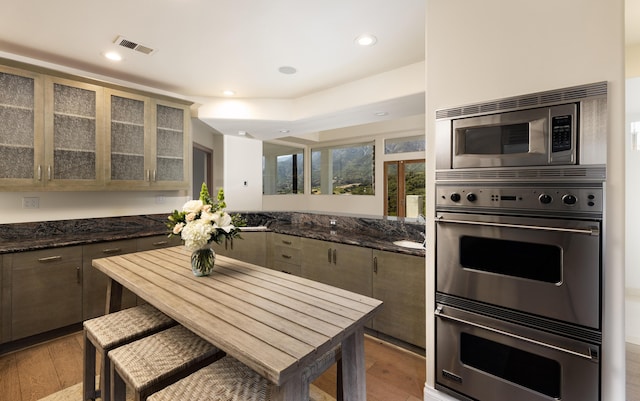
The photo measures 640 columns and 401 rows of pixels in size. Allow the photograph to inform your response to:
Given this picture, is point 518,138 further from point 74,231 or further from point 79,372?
point 74,231

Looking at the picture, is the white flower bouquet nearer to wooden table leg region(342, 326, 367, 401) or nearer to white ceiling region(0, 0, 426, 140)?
wooden table leg region(342, 326, 367, 401)

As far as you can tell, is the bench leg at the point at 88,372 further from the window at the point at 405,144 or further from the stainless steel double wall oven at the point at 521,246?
the window at the point at 405,144

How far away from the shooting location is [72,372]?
2.20 meters

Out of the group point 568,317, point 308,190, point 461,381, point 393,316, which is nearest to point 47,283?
point 393,316

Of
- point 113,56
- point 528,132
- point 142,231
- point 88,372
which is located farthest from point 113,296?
point 528,132

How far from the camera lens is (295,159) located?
7.92m

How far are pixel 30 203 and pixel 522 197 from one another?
4099 mm

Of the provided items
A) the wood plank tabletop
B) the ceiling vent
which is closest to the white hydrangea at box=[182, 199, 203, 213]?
the wood plank tabletop

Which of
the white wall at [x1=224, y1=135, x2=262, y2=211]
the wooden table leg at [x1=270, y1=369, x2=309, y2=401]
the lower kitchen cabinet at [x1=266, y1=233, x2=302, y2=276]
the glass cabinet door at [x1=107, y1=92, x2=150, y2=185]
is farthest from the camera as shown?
the white wall at [x1=224, y1=135, x2=262, y2=211]

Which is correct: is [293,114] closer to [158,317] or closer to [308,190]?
[158,317]

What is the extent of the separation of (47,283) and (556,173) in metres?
3.74

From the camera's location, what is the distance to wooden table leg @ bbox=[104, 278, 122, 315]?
2.11 metres

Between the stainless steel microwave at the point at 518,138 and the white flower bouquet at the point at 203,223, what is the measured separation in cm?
137

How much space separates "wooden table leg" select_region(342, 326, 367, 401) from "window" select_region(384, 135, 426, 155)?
5.55m
